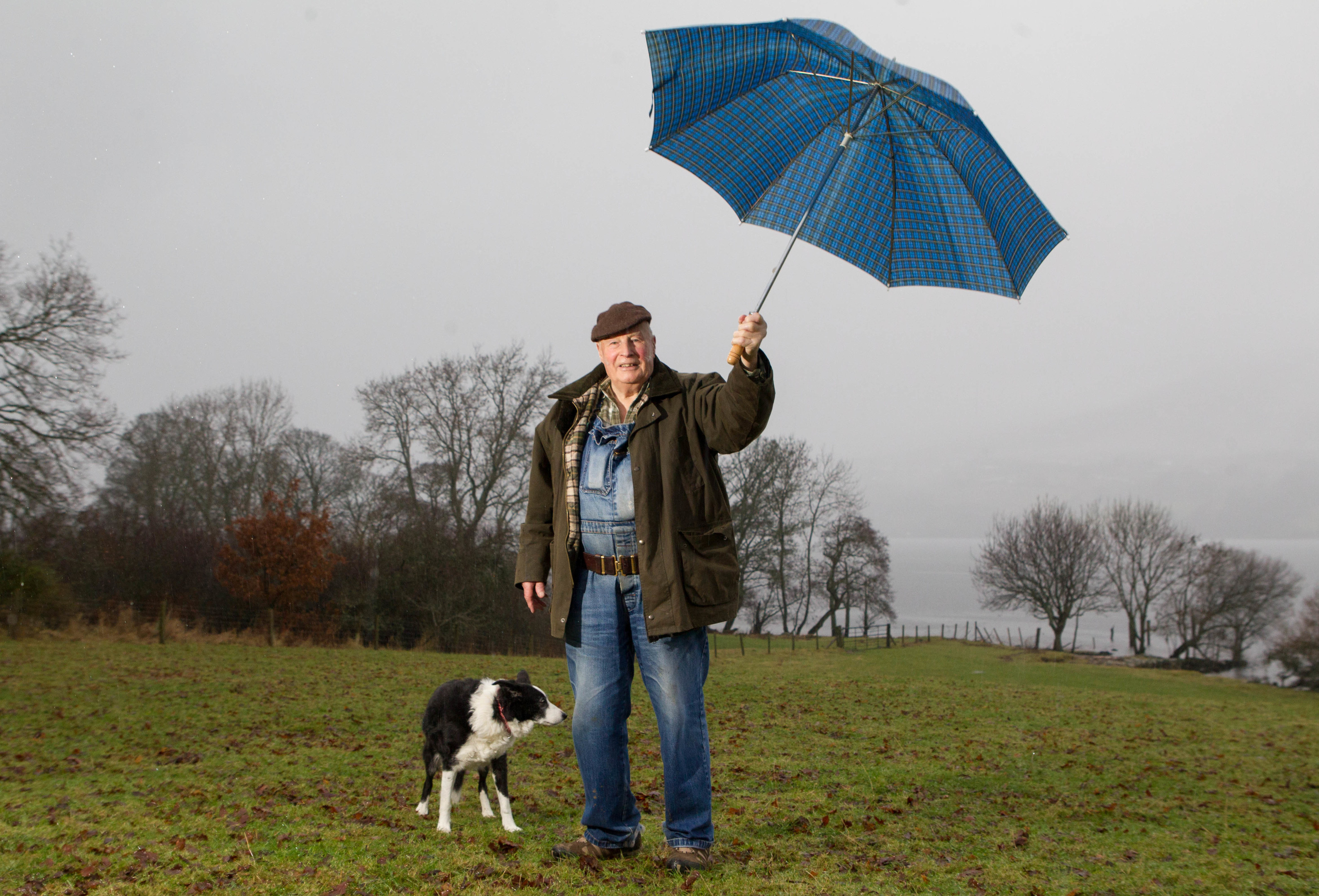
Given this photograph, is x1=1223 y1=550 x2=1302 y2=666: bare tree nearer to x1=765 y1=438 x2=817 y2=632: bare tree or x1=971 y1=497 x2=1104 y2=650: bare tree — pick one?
x1=971 y1=497 x2=1104 y2=650: bare tree

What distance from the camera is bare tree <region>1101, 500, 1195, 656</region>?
5509cm

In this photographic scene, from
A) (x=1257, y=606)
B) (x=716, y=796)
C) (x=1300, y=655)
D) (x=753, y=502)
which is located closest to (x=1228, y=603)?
(x=1257, y=606)

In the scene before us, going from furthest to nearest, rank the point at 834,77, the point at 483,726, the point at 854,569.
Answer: the point at 854,569 → the point at 483,726 → the point at 834,77

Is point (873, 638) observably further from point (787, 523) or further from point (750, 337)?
point (750, 337)

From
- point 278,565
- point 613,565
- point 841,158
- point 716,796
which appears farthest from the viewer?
point 278,565

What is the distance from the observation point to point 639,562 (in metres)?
3.61

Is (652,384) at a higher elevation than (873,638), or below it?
higher

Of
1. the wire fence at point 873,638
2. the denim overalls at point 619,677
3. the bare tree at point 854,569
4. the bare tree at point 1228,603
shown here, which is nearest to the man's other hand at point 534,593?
the denim overalls at point 619,677

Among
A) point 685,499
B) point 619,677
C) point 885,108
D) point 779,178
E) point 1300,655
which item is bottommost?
point 1300,655

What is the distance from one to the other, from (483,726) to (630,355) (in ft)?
7.66

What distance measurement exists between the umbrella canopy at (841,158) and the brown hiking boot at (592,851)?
116 inches

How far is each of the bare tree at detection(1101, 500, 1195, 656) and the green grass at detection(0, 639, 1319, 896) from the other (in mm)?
45161

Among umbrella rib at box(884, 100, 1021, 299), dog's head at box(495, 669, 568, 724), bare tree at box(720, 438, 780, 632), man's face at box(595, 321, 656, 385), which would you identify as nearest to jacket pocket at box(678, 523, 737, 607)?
man's face at box(595, 321, 656, 385)

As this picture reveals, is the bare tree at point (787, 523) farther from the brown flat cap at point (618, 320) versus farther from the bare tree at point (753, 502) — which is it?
the brown flat cap at point (618, 320)
